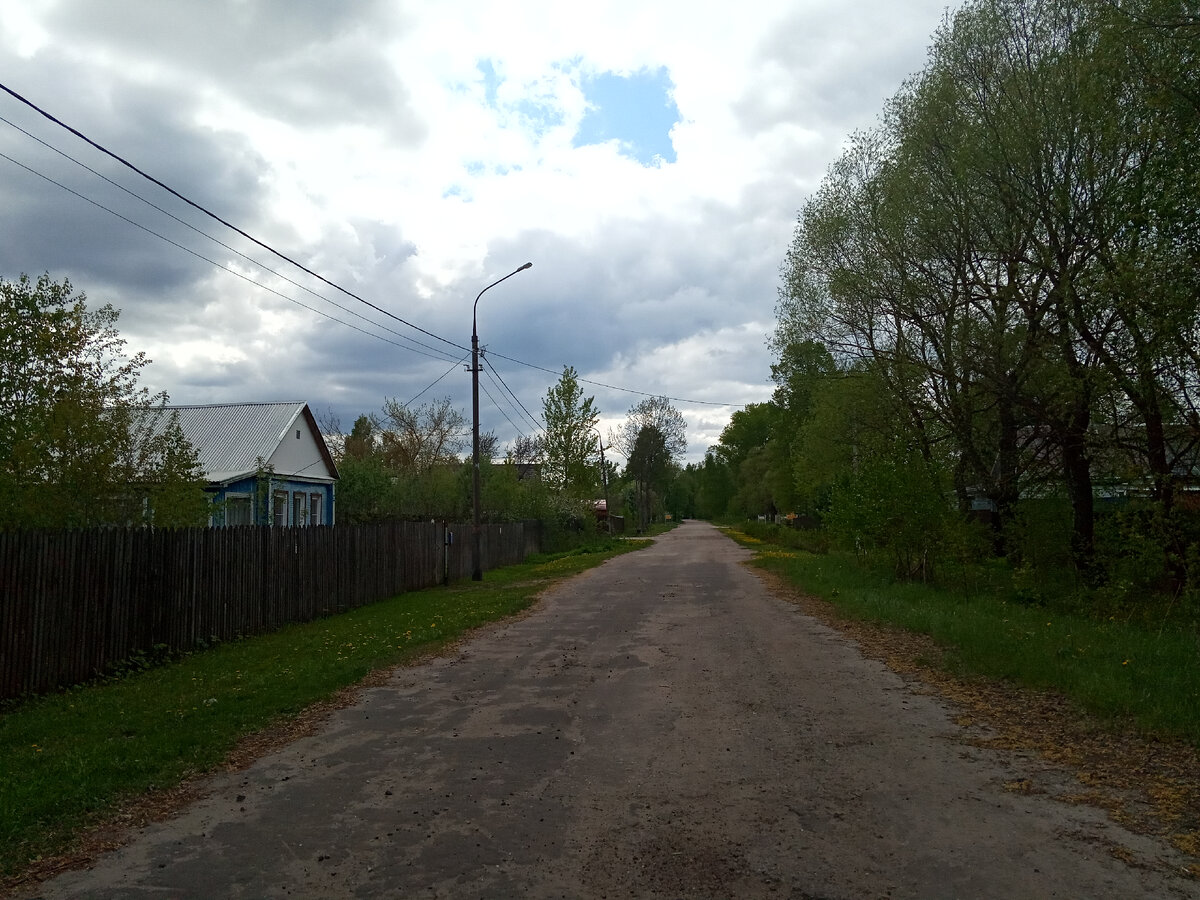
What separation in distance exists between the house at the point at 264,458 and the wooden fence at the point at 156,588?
29.0 ft

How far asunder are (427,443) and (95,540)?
164ft

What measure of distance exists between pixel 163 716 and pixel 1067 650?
9477mm

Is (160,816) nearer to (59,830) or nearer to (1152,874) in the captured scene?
(59,830)

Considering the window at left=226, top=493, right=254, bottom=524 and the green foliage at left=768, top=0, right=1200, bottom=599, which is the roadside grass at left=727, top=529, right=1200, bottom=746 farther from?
the window at left=226, top=493, right=254, bottom=524

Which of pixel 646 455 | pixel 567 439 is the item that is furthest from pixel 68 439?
pixel 646 455

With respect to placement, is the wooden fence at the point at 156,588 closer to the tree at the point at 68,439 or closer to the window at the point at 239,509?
the tree at the point at 68,439

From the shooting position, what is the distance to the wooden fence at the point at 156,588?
9.82m

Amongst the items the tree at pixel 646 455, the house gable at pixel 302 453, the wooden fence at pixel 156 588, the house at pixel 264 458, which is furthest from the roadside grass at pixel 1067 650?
the tree at pixel 646 455

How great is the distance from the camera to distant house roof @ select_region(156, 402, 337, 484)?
27.9 metres

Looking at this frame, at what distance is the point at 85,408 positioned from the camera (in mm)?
12891

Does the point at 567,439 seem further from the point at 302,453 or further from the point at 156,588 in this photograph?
the point at 156,588

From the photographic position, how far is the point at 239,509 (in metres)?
27.8

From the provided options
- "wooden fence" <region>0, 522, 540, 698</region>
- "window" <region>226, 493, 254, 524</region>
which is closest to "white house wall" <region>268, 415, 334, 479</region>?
"window" <region>226, 493, 254, 524</region>

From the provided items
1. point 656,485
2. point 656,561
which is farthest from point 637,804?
point 656,485
